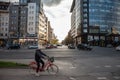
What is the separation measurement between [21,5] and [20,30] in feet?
44.8

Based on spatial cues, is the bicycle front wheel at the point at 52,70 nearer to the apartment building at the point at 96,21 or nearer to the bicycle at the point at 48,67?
the bicycle at the point at 48,67

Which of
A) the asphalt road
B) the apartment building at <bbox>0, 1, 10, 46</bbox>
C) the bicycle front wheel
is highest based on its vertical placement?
the apartment building at <bbox>0, 1, 10, 46</bbox>

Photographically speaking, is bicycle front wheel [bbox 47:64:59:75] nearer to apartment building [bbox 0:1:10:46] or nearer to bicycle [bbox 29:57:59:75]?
bicycle [bbox 29:57:59:75]

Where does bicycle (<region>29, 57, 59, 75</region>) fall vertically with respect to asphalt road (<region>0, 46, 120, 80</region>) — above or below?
above

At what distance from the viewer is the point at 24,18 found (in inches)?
4722

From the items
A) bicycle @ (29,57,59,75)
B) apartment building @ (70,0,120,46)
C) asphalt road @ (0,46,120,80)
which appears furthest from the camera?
apartment building @ (70,0,120,46)

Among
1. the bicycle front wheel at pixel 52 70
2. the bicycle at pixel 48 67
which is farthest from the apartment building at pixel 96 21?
the bicycle at pixel 48 67

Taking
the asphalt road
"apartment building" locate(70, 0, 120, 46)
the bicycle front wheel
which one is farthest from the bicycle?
"apartment building" locate(70, 0, 120, 46)

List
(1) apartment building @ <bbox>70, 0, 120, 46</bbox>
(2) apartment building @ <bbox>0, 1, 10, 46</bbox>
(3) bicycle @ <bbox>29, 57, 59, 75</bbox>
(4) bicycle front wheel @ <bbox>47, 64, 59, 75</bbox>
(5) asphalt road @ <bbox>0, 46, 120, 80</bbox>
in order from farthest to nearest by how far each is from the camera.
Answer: (1) apartment building @ <bbox>70, 0, 120, 46</bbox>, (2) apartment building @ <bbox>0, 1, 10, 46</bbox>, (4) bicycle front wheel @ <bbox>47, 64, 59, 75</bbox>, (3) bicycle @ <bbox>29, 57, 59, 75</bbox>, (5) asphalt road @ <bbox>0, 46, 120, 80</bbox>

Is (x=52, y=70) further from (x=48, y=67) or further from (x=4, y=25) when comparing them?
(x=4, y=25)

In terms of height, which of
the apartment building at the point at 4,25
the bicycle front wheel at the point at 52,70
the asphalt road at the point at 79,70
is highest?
the apartment building at the point at 4,25

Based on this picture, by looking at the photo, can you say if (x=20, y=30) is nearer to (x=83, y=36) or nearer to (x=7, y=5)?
(x=7, y=5)

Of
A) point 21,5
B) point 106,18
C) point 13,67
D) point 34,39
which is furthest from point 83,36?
point 13,67

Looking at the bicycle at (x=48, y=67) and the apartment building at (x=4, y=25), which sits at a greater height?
the apartment building at (x=4, y=25)
